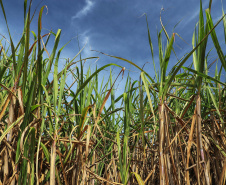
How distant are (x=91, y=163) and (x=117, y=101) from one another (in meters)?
0.41

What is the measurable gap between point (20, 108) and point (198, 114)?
0.80m

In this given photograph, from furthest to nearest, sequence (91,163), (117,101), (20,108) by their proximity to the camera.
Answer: (117,101), (91,163), (20,108)

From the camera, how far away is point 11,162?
3.36 ft

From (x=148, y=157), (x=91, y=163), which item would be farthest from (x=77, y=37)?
(x=148, y=157)

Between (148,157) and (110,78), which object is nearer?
(110,78)

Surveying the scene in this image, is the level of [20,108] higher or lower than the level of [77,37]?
lower

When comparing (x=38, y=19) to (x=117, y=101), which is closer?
(x=38, y=19)

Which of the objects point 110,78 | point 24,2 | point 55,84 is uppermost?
point 24,2

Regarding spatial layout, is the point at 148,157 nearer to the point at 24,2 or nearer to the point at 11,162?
the point at 11,162

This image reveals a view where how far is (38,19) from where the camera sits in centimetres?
91

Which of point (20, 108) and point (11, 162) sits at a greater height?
point (20, 108)

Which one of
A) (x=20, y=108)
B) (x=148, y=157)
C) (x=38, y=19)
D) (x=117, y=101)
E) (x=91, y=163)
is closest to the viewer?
(x=38, y=19)

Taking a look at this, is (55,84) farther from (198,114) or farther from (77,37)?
(198,114)

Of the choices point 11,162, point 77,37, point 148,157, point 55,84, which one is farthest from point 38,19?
point 148,157
